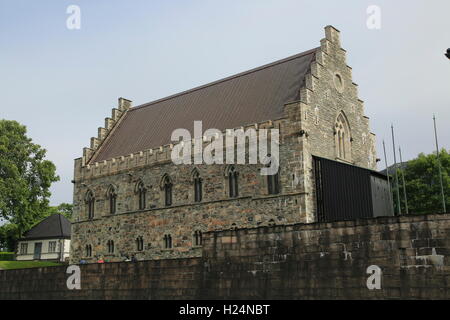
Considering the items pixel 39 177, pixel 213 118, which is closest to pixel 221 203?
pixel 213 118

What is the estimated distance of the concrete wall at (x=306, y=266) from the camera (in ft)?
51.3

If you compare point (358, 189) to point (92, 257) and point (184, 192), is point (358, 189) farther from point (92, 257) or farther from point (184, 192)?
point (92, 257)

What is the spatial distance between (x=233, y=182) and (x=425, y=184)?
48.5 ft

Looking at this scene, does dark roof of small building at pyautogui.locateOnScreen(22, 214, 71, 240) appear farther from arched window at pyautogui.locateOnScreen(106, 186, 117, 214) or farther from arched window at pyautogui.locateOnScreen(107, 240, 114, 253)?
arched window at pyautogui.locateOnScreen(107, 240, 114, 253)

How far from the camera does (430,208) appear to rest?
3447 centimetres

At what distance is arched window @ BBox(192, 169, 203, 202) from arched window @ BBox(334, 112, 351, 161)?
8.50 meters

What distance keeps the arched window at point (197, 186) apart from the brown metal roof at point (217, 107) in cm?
326

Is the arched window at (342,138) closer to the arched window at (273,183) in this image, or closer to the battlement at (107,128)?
the arched window at (273,183)

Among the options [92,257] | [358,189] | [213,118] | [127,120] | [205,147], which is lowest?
[92,257]

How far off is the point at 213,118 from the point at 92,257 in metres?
13.3

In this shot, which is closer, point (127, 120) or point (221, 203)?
point (221, 203)

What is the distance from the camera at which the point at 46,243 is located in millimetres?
54656

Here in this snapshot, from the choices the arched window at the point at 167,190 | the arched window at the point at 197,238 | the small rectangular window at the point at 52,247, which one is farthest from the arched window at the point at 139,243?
the small rectangular window at the point at 52,247

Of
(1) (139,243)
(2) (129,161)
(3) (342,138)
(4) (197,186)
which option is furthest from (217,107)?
(1) (139,243)
